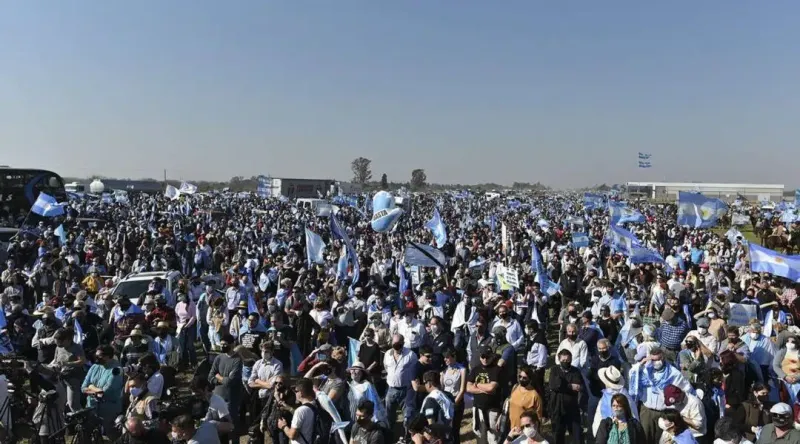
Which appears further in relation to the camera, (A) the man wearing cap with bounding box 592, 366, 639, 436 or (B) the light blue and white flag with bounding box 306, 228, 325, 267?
(B) the light blue and white flag with bounding box 306, 228, 325, 267

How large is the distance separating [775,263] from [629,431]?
25.3ft

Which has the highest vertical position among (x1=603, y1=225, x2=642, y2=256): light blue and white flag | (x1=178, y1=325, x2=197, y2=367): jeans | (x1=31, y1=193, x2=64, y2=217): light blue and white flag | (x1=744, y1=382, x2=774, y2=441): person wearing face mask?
(x1=31, y1=193, x2=64, y2=217): light blue and white flag

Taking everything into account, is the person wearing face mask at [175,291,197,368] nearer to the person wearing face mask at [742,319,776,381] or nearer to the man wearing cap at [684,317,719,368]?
the man wearing cap at [684,317,719,368]

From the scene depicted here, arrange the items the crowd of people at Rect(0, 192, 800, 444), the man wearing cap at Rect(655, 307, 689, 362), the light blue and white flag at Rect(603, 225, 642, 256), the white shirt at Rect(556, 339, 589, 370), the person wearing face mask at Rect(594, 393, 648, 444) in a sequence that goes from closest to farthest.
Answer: the person wearing face mask at Rect(594, 393, 648, 444) < the crowd of people at Rect(0, 192, 800, 444) < the white shirt at Rect(556, 339, 589, 370) < the man wearing cap at Rect(655, 307, 689, 362) < the light blue and white flag at Rect(603, 225, 642, 256)

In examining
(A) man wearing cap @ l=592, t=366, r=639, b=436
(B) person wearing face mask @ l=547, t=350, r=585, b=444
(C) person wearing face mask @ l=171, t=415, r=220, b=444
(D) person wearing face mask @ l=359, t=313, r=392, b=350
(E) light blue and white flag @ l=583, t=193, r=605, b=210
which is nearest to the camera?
(C) person wearing face mask @ l=171, t=415, r=220, b=444

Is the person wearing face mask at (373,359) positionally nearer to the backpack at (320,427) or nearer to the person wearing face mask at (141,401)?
the backpack at (320,427)

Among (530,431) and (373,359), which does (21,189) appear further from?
(530,431)

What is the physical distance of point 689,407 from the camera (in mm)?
6172

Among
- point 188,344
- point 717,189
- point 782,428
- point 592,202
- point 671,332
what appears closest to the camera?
point 782,428

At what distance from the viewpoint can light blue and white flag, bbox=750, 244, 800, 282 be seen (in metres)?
11.2

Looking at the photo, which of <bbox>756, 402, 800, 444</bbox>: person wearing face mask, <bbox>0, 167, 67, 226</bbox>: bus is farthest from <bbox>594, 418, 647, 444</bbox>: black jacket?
<bbox>0, 167, 67, 226</bbox>: bus

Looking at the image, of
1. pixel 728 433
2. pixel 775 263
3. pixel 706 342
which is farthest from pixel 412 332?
pixel 775 263

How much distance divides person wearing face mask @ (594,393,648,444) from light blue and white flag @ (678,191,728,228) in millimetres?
16836

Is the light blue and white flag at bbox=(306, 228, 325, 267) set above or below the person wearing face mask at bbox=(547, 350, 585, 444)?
above
